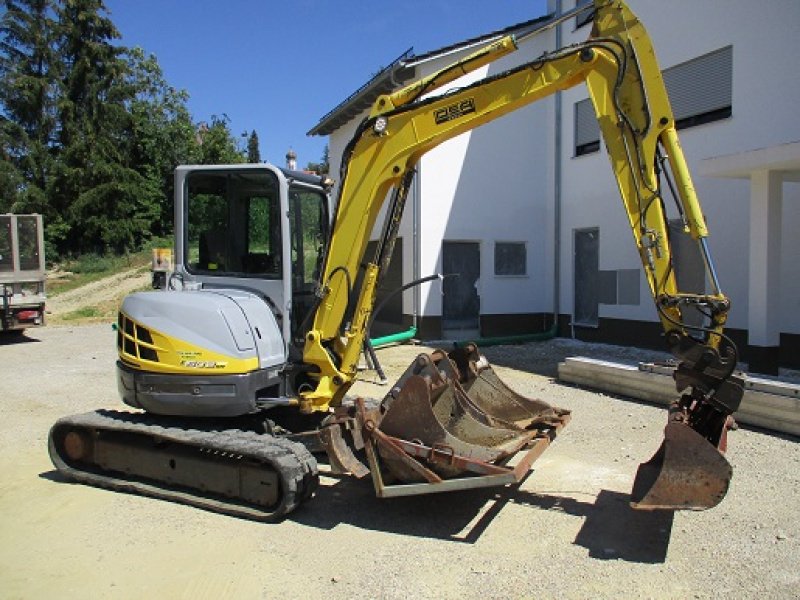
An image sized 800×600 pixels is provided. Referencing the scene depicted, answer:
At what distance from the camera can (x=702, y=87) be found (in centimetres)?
1119

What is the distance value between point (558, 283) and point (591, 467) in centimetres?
934

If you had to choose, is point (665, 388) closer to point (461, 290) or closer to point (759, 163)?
point (759, 163)

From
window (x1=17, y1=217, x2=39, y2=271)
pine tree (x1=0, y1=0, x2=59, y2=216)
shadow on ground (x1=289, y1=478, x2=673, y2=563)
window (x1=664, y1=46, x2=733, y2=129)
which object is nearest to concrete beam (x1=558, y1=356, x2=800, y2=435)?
shadow on ground (x1=289, y1=478, x2=673, y2=563)

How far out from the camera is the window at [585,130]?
45.2 feet

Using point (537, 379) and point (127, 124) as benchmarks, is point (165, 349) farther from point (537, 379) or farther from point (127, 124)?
point (127, 124)

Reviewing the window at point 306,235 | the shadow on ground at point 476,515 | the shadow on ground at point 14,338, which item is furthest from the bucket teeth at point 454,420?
the shadow on ground at point 14,338

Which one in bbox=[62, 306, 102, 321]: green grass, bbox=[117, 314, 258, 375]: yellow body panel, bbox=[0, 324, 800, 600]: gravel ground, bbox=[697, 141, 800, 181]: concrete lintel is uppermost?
bbox=[697, 141, 800, 181]: concrete lintel

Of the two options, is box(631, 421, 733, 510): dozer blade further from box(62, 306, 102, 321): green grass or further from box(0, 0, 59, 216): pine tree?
box(0, 0, 59, 216): pine tree

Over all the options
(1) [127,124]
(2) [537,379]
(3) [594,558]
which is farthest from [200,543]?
(1) [127,124]

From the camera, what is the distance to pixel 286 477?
4.48 m

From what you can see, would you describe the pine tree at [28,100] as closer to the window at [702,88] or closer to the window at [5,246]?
the window at [5,246]

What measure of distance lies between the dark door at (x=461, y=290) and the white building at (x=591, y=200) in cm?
3

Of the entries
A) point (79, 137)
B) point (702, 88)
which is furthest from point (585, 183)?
point (79, 137)

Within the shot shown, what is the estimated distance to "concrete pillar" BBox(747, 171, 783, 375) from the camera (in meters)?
8.84
